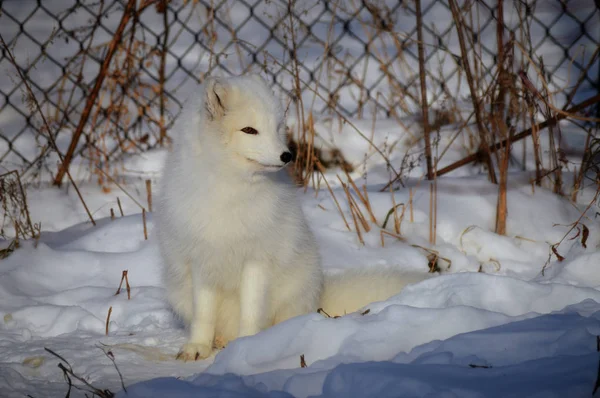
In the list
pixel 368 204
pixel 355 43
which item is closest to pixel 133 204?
pixel 368 204

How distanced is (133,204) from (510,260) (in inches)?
76.7

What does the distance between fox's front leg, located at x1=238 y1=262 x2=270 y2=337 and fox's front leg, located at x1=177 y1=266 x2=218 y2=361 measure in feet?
0.37

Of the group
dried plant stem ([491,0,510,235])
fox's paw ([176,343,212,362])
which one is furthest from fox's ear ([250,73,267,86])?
dried plant stem ([491,0,510,235])

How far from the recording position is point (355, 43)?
5242 millimetres

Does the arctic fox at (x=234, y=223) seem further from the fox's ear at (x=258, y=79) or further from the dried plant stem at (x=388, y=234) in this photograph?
the dried plant stem at (x=388, y=234)

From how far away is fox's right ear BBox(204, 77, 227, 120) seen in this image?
75.9 inches

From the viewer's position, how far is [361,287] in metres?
2.27

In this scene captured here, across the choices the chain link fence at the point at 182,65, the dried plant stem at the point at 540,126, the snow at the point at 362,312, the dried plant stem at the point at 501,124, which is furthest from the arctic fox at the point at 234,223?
the chain link fence at the point at 182,65

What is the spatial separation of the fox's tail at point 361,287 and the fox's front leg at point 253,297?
0.98ft

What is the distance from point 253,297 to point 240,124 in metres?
0.54

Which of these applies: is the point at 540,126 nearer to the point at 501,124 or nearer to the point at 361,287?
the point at 501,124

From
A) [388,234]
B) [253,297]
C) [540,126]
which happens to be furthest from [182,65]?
[253,297]

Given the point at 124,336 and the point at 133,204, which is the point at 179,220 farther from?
the point at 133,204

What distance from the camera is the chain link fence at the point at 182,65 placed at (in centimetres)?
399
